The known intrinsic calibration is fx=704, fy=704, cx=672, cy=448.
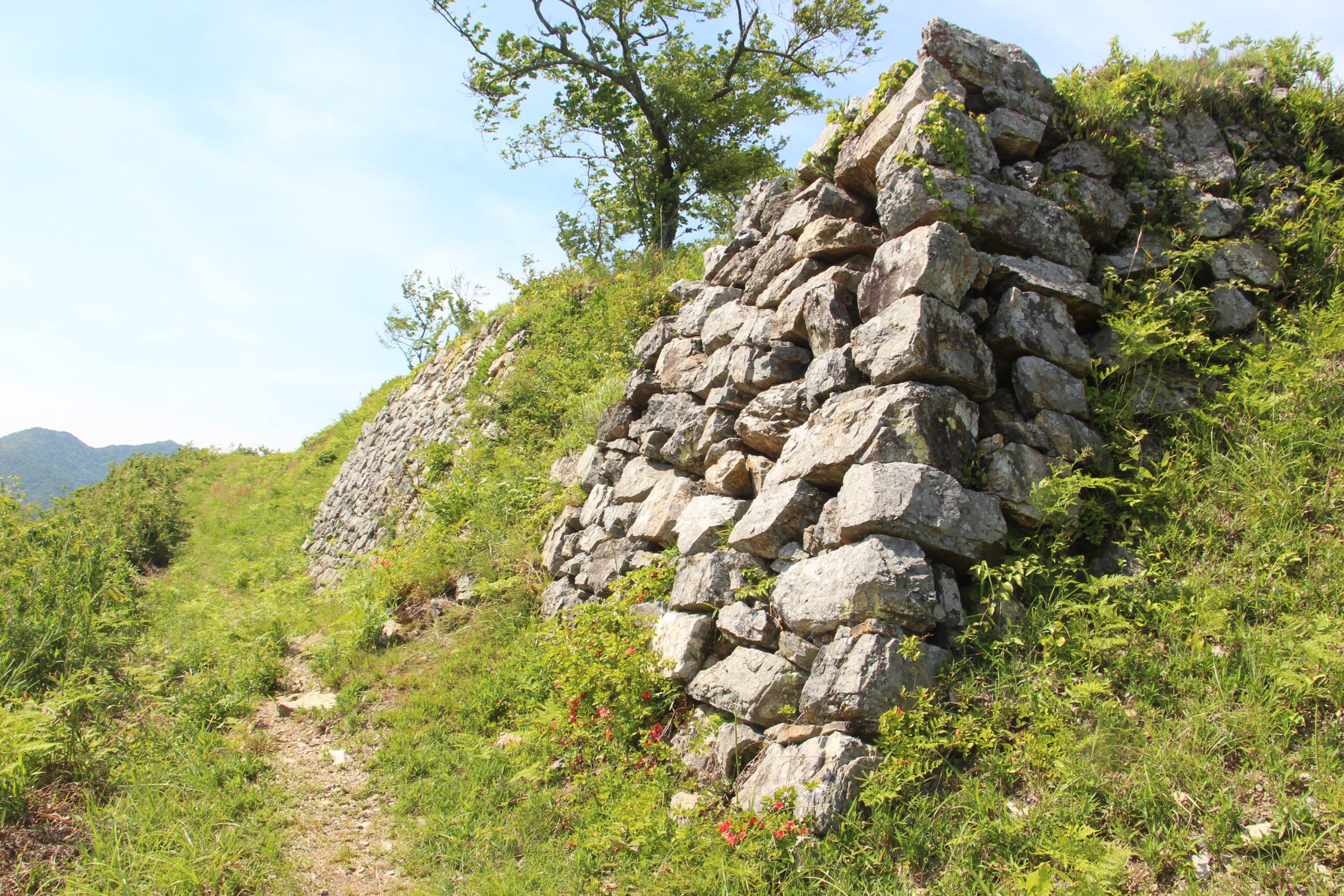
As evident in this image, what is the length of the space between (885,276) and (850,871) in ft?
13.1

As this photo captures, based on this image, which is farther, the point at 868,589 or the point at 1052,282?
the point at 1052,282

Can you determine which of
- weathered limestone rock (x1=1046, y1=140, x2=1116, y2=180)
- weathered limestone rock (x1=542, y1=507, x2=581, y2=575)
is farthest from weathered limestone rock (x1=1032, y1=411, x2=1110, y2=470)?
weathered limestone rock (x1=542, y1=507, x2=581, y2=575)

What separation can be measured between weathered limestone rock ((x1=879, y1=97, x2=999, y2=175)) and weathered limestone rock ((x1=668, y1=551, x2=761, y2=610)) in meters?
3.49

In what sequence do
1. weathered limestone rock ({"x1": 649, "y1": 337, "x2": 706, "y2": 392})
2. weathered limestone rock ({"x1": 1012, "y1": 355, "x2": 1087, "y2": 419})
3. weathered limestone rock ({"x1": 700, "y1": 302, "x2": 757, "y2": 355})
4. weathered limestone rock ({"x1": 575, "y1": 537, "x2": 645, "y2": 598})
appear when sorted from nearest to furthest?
weathered limestone rock ({"x1": 1012, "y1": 355, "x2": 1087, "y2": 419})
weathered limestone rock ({"x1": 575, "y1": 537, "x2": 645, "y2": 598})
weathered limestone rock ({"x1": 700, "y1": 302, "x2": 757, "y2": 355})
weathered limestone rock ({"x1": 649, "y1": 337, "x2": 706, "y2": 392})

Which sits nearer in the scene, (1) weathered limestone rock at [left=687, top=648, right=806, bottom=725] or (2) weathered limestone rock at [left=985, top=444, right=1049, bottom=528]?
(1) weathered limestone rock at [left=687, top=648, right=806, bottom=725]

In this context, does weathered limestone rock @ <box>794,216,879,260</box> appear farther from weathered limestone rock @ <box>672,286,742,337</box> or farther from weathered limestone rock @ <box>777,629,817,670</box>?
weathered limestone rock @ <box>777,629,817,670</box>

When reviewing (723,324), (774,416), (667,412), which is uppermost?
(723,324)

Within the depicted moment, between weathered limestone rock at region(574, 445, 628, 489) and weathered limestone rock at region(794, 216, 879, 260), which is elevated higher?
weathered limestone rock at region(794, 216, 879, 260)

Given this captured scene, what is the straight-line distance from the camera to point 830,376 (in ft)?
17.9

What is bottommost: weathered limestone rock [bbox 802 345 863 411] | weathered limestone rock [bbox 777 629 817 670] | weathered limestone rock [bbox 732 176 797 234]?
weathered limestone rock [bbox 777 629 817 670]

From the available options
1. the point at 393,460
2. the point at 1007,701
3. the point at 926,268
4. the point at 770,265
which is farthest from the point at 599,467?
the point at 393,460

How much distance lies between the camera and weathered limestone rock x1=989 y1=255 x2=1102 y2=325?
17.7 ft

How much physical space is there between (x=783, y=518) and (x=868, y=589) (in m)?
1.00

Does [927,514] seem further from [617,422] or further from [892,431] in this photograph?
[617,422]
